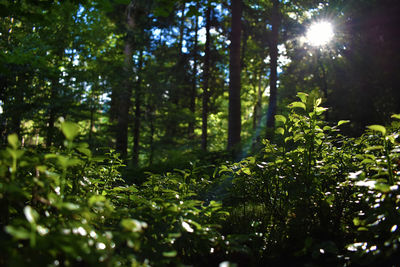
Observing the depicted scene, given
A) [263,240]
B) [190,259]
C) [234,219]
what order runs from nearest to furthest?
[190,259], [263,240], [234,219]

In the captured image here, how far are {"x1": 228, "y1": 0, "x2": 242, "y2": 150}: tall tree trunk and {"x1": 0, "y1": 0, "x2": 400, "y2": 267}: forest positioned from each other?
53 millimetres

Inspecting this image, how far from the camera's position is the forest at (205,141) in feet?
4.60

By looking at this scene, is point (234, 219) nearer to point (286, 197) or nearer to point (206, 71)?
point (286, 197)

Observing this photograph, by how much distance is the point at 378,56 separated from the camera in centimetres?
1302

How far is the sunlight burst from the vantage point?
1362 cm

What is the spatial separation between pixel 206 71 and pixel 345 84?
7.86m

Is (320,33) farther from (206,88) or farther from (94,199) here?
(94,199)

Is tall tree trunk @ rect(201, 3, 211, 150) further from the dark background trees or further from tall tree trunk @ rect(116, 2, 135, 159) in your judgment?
tall tree trunk @ rect(116, 2, 135, 159)

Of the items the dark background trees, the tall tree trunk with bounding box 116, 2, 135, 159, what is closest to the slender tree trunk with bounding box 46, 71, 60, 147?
the dark background trees

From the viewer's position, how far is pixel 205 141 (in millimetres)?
14094

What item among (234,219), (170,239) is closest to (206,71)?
(234,219)

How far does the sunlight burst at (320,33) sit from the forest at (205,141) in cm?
9

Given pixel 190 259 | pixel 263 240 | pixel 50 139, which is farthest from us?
pixel 50 139

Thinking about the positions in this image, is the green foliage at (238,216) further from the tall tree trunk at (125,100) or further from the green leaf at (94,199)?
the tall tree trunk at (125,100)
